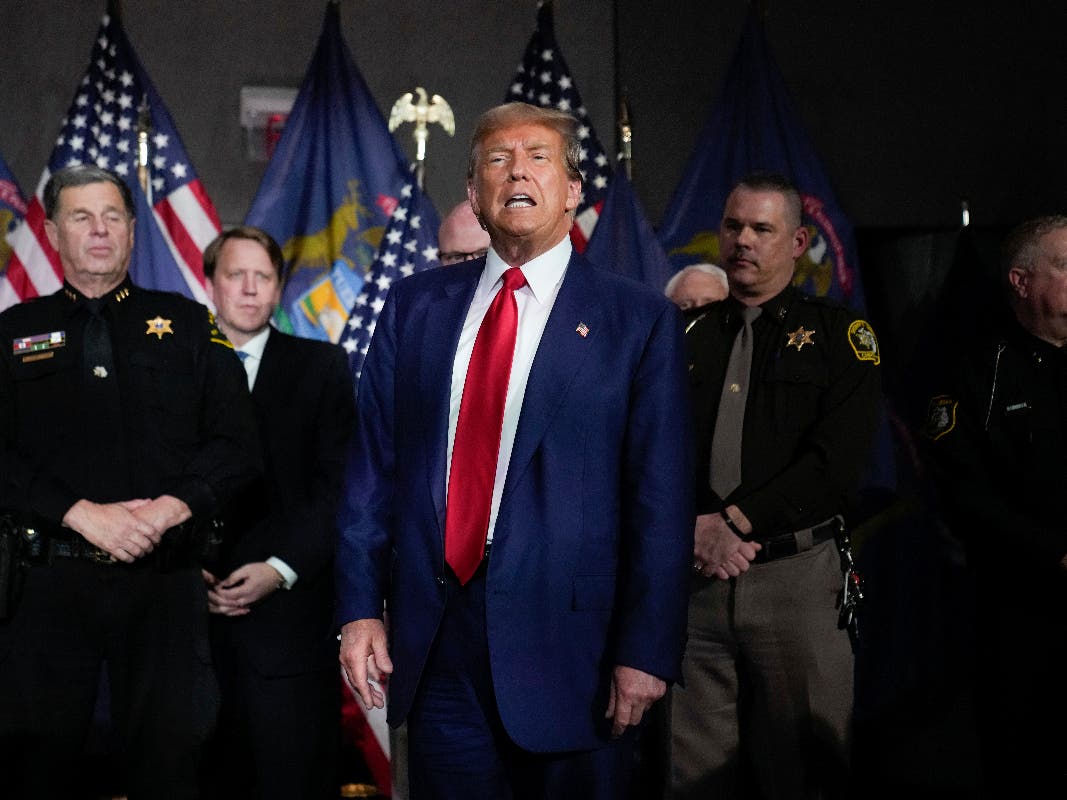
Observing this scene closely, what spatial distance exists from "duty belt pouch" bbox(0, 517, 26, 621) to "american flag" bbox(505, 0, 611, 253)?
267 centimetres

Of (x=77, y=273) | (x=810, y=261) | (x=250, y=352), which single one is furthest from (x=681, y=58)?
(x=77, y=273)

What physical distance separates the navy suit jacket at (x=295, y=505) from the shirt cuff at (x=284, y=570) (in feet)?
0.04

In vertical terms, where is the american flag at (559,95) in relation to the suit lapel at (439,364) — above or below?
above

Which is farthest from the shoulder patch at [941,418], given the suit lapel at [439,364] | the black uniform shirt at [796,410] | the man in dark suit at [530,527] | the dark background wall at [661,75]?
the dark background wall at [661,75]

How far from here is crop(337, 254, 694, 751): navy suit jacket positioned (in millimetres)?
1935

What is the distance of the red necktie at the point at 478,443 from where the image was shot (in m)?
1.97

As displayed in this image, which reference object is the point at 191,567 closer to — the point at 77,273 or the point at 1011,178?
the point at 77,273

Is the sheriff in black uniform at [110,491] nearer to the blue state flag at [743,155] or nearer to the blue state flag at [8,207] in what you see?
the blue state flag at [8,207]

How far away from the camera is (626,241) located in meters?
4.57

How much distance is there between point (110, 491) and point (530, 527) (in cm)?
125

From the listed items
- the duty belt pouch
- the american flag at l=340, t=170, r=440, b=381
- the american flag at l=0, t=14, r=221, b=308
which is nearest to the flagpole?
the american flag at l=340, t=170, r=440, b=381

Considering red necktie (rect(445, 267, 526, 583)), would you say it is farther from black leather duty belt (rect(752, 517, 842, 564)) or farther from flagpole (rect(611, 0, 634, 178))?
flagpole (rect(611, 0, 634, 178))

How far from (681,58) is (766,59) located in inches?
25.8

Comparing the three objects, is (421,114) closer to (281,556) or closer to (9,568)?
(281,556)
